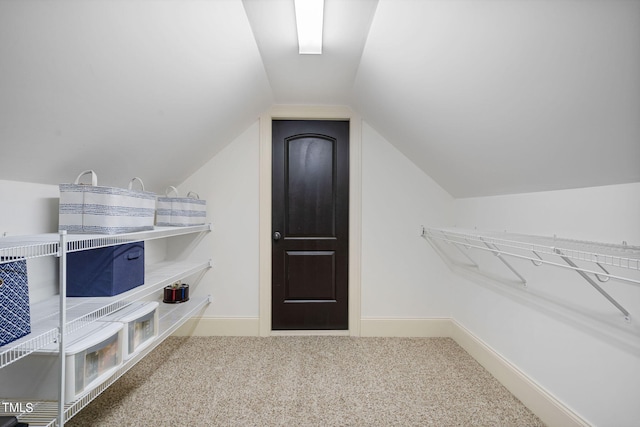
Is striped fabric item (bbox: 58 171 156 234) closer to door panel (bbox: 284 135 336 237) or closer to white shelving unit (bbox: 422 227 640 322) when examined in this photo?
door panel (bbox: 284 135 336 237)

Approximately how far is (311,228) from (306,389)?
1.29 meters

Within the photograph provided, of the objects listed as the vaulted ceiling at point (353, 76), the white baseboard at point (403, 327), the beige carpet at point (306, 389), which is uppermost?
the vaulted ceiling at point (353, 76)

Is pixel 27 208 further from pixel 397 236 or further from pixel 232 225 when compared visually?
pixel 397 236

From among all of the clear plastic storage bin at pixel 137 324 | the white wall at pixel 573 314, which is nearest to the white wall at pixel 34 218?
the clear plastic storage bin at pixel 137 324

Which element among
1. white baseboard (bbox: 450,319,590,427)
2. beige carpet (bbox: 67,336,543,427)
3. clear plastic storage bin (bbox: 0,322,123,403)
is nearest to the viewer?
clear plastic storage bin (bbox: 0,322,123,403)

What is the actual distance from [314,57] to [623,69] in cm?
146

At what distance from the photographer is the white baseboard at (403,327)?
9.10 ft

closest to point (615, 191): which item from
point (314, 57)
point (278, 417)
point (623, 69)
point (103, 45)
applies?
point (623, 69)

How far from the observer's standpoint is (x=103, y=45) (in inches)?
44.4

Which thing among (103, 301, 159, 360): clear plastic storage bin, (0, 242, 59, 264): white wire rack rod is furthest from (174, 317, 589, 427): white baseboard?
(0, 242, 59, 264): white wire rack rod

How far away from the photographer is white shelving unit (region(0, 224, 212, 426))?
1.05 metres

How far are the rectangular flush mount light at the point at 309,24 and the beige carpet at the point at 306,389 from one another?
6.45ft

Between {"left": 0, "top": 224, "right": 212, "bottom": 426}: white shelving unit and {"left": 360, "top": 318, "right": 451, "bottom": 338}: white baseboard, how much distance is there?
4.91 ft

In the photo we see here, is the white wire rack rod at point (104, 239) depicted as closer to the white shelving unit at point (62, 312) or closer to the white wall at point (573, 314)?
the white shelving unit at point (62, 312)
